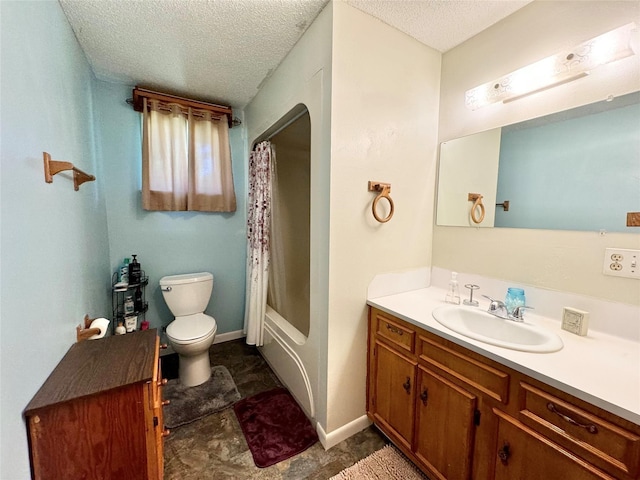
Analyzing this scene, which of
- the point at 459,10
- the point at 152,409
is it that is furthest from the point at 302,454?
the point at 459,10

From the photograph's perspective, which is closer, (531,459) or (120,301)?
(531,459)

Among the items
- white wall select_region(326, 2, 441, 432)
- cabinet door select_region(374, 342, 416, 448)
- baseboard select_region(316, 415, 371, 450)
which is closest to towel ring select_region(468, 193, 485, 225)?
white wall select_region(326, 2, 441, 432)

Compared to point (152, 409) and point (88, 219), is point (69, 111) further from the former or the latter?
point (152, 409)

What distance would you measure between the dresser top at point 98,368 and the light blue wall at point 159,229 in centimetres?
122

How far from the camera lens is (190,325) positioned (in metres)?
2.02

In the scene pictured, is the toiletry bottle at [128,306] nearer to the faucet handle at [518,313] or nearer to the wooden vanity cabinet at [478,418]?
the wooden vanity cabinet at [478,418]

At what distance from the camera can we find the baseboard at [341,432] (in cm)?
146

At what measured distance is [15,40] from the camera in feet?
2.62

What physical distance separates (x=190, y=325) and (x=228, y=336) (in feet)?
2.46

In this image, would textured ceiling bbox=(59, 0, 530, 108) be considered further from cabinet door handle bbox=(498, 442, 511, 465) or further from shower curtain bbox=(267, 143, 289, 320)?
cabinet door handle bbox=(498, 442, 511, 465)

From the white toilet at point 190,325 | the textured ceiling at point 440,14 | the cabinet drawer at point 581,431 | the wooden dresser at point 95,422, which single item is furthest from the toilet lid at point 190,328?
the textured ceiling at point 440,14

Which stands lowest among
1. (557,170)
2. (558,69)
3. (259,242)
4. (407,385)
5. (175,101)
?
(407,385)

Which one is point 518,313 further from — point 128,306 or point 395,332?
point 128,306

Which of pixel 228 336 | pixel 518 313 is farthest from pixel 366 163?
pixel 228 336
